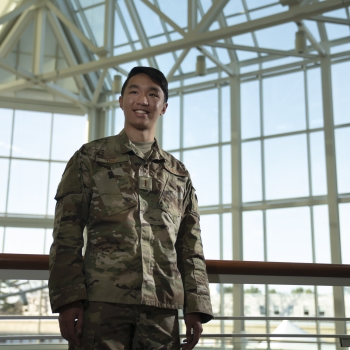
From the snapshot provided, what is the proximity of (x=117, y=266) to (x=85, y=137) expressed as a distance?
14.8m

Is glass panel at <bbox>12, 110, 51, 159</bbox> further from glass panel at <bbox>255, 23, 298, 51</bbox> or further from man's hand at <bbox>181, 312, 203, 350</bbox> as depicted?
man's hand at <bbox>181, 312, 203, 350</bbox>

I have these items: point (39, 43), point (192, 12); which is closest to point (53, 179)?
point (39, 43)

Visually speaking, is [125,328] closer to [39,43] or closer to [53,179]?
[39,43]

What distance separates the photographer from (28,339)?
225cm

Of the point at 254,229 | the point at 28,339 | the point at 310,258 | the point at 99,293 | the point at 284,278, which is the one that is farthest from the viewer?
the point at 254,229

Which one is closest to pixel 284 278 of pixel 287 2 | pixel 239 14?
pixel 287 2

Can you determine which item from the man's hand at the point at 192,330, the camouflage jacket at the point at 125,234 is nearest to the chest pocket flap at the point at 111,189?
the camouflage jacket at the point at 125,234

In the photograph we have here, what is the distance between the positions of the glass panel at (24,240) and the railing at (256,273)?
44.4ft

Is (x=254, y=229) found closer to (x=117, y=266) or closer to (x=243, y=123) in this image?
(x=243, y=123)

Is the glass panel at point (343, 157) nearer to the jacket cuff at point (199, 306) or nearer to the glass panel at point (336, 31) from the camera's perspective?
the glass panel at point (336, 31)

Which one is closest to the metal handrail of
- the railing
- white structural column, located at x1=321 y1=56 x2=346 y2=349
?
the railing

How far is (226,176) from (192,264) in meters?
12.4

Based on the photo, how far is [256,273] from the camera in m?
2.61

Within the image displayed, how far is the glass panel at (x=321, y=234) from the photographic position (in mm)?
13125
